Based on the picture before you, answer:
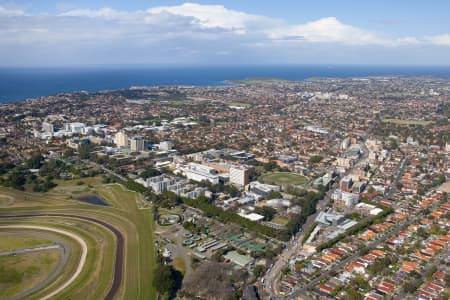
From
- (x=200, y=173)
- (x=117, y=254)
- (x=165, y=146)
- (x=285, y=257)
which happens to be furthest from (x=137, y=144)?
(x=285, y=257)

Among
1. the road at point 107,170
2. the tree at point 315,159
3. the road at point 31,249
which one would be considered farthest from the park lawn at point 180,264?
the tree at point 315,159

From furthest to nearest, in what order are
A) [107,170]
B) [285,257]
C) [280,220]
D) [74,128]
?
[74,128], [107,170], [280,220], [285,257]

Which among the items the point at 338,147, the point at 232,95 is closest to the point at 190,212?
the point at 338,147

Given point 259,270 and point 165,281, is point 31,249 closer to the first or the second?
point 165,281

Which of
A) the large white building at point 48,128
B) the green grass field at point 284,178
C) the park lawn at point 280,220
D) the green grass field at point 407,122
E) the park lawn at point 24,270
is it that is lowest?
the park lawn at point 24,270

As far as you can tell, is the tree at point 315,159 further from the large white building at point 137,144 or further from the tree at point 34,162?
the tree at point 34,162

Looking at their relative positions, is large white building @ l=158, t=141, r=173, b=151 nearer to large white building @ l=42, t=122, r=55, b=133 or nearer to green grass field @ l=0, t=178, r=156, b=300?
green grass field @ l=0, t=178, r=156, b=300
